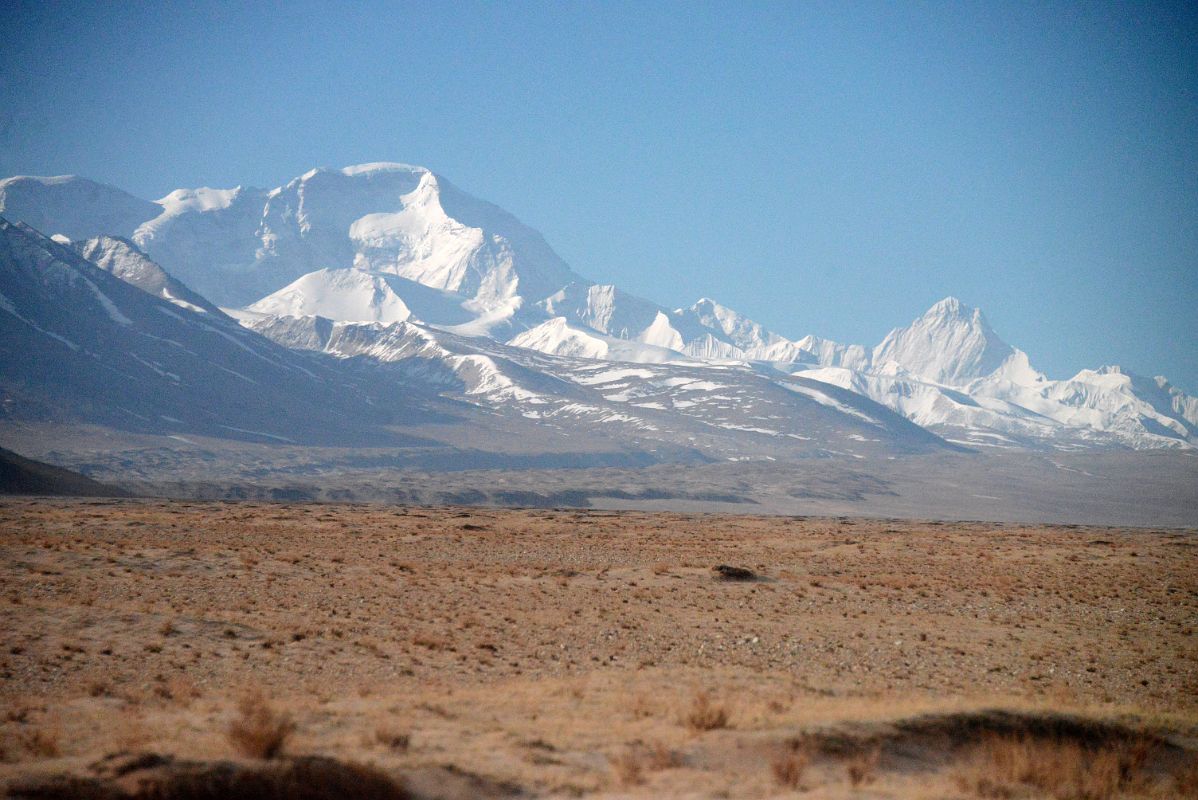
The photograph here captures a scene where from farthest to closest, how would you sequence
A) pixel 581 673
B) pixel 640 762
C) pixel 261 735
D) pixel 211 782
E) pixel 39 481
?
pixel 39 481 → pixel 581 673 → pixel 640 762 → pixel 261 735 → pixel 211 782

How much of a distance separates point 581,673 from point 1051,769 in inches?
442

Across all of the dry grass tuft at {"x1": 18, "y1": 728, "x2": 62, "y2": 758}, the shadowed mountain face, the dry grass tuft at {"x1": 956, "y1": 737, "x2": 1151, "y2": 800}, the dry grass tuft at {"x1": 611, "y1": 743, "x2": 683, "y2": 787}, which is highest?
the dry grass tuft at {"x1": 956, "y1": 737, "x2": 1151, "y2": 800}

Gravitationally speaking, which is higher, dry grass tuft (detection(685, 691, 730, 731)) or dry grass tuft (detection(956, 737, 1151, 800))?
dry grass tuft (detection(956, 737, 1151, 800))

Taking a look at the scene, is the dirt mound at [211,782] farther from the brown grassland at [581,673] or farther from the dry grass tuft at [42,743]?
the dry grass tuft at [42,743]

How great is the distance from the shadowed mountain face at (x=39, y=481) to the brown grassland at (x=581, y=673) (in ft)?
234

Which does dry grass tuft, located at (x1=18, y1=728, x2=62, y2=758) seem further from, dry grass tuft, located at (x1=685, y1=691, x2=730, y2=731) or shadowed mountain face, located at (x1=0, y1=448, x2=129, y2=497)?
shadowed mountain face, located at (x1=0, y1=448, x2=129, y2=497)

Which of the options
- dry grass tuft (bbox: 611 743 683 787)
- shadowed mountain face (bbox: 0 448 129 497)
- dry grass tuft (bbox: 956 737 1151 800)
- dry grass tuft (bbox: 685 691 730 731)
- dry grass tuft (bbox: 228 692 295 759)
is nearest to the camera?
dry grass tuft (bbox: 228 692 295 759)

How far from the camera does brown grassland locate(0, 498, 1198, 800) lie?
1278 cm

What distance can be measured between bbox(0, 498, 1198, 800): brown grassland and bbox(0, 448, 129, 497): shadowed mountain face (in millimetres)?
71237

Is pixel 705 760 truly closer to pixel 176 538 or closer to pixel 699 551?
Result: pixel 699 551

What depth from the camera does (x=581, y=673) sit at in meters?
21.7

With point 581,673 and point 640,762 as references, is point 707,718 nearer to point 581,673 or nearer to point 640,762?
point 640,762

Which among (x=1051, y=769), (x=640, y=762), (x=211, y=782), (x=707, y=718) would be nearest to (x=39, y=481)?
(x=211, y=782)

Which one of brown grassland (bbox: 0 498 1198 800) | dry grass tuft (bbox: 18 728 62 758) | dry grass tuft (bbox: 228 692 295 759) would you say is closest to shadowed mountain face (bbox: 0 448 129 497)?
brown grassland (bbox: 0 498 1198 800)
